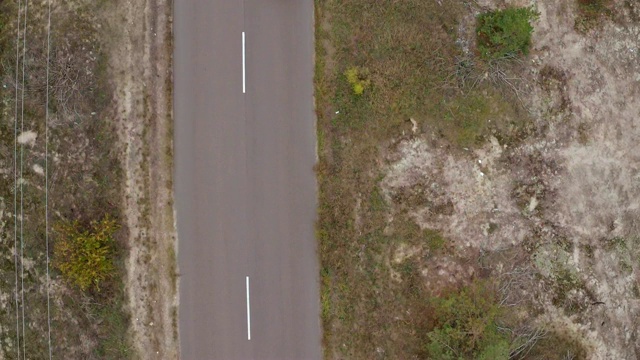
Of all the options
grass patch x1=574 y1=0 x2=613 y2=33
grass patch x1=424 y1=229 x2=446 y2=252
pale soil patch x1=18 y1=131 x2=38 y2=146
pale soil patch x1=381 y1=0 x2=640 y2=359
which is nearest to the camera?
grass patch x1=424 y1=229 x2=446 y2=252

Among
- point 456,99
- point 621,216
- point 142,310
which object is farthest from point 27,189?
point 621,216

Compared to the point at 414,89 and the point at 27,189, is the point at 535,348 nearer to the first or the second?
the point at 414,89

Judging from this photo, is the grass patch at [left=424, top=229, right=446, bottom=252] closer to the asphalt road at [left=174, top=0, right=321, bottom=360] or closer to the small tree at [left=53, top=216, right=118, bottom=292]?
the asphalt road at [left=174, top=0, right=321, bottom=360]

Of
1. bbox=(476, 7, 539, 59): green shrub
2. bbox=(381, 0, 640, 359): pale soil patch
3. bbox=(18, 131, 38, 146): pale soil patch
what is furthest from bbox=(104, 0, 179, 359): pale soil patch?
bbox=(476, 7, 539, 59): green shrub

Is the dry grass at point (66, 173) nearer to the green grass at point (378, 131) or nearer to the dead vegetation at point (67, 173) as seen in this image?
the dead vegetation at point (67, 173)

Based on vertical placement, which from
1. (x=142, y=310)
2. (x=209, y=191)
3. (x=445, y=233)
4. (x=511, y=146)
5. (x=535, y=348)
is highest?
(x=511, y=146)

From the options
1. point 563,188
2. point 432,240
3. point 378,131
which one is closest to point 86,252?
point 378,131

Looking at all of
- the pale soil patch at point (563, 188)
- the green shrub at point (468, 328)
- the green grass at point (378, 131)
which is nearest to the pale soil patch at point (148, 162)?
the green grass at point (378, 131)
